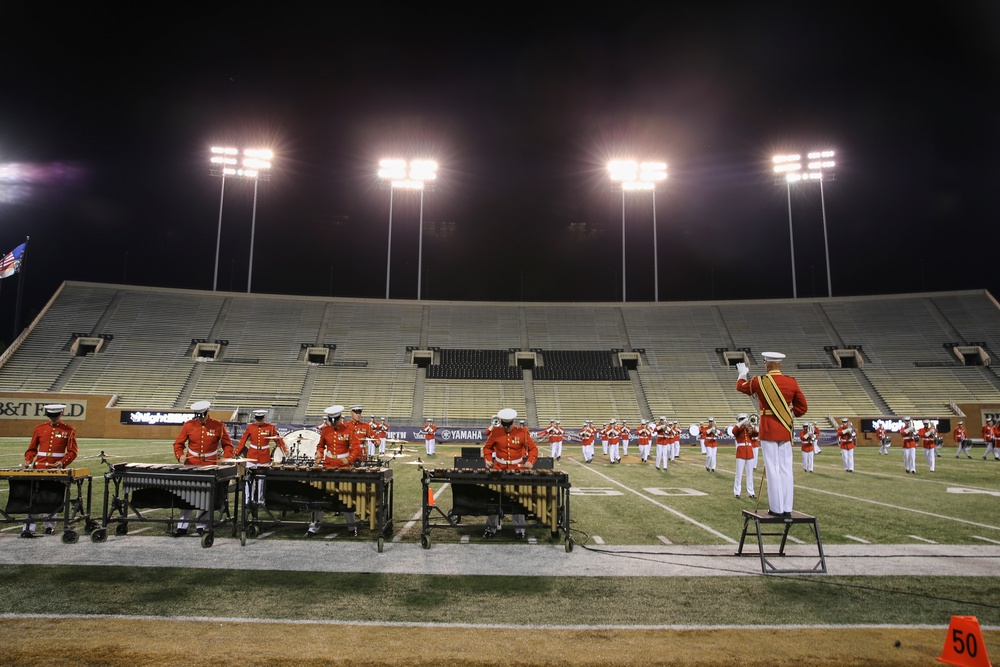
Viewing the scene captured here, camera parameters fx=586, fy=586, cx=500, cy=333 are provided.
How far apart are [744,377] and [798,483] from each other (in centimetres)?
1155

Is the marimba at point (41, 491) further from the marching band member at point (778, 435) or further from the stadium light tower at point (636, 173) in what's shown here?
the stadium light tower at point (636, 173)

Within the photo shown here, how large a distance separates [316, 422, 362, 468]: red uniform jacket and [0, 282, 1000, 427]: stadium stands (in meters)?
26.0

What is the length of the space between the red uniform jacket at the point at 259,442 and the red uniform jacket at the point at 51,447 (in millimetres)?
2439

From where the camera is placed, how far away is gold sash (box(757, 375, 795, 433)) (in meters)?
6.32

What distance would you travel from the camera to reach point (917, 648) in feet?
13.6

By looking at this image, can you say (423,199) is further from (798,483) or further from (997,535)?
(997,535)

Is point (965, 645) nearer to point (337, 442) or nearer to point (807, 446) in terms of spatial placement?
point (337, 442)

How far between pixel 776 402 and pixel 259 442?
8.32m

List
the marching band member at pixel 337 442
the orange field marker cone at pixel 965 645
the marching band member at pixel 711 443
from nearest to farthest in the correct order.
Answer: the orange field marker cone at pixel 965 645 → the marching band member at pixel 337 442 → the marching band member at pixel 711 443

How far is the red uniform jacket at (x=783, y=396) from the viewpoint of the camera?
20.7 ft

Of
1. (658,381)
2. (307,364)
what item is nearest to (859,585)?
(658,381)

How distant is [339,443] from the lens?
31.0ft

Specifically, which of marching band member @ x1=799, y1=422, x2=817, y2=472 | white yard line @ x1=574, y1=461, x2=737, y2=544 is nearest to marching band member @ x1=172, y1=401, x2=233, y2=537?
white yard line @ x1=574, y1=461, x2=737, y2=544

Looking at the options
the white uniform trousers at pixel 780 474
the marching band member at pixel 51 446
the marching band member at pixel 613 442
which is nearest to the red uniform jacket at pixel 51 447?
the marching band member at pixel 51 446
